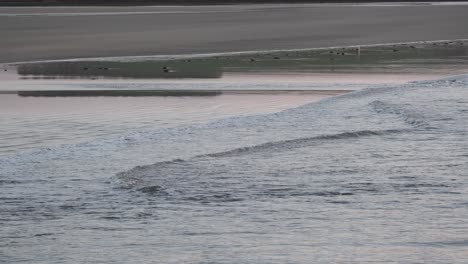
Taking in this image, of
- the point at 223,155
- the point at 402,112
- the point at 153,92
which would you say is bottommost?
the point at 153,92

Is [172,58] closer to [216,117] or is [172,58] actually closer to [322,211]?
[216,117]

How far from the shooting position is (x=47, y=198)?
923 centimetres

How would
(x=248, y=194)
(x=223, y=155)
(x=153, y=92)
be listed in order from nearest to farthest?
(x=248, y=194)
(x=223, y=155)
(x=153, y=92)

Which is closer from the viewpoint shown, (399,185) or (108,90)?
(399,185)

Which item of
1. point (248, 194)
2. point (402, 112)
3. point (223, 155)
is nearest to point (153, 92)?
point (402, 112)

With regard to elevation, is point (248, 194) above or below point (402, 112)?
above

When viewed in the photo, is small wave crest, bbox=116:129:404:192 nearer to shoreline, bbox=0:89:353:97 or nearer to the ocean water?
the ocean water

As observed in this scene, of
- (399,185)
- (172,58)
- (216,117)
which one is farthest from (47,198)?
(172,58)

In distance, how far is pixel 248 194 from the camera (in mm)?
9359

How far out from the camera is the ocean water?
7.68 m

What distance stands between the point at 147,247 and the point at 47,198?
1.74 m

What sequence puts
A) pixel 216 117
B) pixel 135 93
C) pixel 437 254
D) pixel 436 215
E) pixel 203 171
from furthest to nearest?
pixel 135 93 < pixel 216 117 < pixel 203 171 < pixel 436 215 < pixel 437 254

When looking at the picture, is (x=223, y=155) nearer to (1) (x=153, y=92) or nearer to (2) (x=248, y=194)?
(2) (x=248, y=194)

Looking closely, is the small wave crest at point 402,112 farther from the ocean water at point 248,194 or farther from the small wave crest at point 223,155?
the small wave crest at point 223,155
